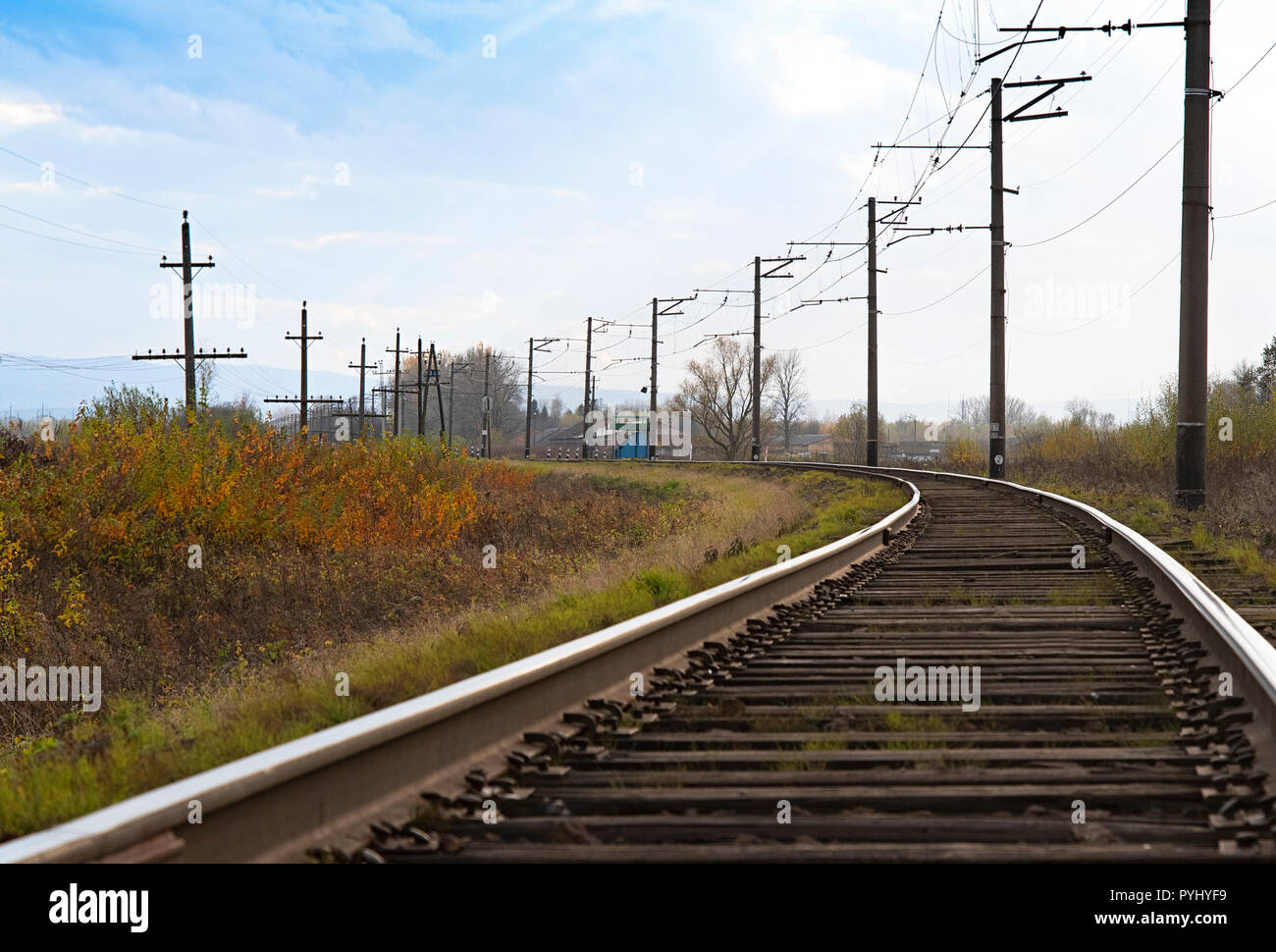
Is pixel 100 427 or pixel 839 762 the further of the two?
pixel 100 427

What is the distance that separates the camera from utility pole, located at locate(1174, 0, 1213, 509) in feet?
55.3

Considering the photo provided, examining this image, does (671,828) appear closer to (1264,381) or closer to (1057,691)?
(1057,691)

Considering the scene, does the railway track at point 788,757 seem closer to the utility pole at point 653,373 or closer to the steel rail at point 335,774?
the steel rail at point 335,774

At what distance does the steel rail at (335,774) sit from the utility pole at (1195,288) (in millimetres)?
13396

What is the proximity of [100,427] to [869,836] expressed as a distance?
18.1 meters

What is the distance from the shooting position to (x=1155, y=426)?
28.8 metres

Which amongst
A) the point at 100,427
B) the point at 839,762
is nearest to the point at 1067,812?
the point at 839,762

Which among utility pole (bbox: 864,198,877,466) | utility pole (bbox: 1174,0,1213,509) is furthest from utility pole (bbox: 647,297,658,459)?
utility pole (bbox: 1174,0,1213,509)

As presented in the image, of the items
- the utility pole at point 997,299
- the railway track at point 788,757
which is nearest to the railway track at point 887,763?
the railway track at point 788,757

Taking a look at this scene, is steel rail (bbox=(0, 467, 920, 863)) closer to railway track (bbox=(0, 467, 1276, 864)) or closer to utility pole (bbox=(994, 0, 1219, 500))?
railway track (bbox=(0, 467, 1276, 864))

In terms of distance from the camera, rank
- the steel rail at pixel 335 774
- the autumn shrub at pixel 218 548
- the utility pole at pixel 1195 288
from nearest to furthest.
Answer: the steel rail at pixel 335 774
the autumn shrub at pixel 218 548
the utility pole at pixel 1195 288

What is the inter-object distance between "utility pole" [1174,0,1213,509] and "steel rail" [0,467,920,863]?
1340 centimetres

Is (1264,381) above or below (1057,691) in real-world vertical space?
A: above

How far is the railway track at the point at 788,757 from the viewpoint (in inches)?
127
